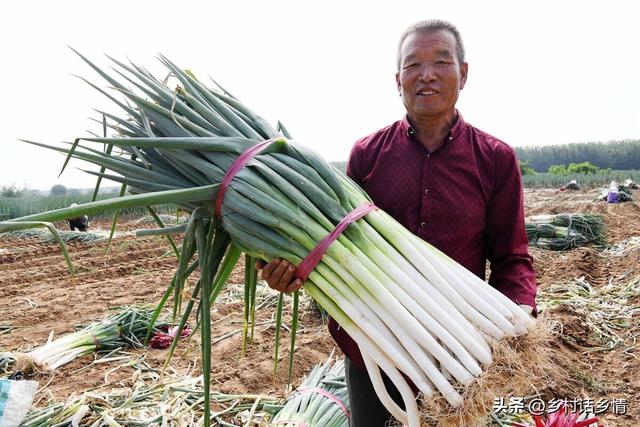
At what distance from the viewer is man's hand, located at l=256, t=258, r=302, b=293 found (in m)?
1.29

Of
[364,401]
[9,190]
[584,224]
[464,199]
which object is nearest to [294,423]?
[364,401]

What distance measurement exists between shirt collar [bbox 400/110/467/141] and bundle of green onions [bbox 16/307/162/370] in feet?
9.63

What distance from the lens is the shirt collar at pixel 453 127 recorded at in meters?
1.69

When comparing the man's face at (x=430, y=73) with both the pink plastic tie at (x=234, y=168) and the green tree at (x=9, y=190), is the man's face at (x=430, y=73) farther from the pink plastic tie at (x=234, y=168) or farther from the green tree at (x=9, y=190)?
the green tree at (x=9, y=190)

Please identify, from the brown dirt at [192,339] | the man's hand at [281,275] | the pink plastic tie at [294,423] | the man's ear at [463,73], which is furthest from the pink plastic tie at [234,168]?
the pink plastic tie at [294,423]

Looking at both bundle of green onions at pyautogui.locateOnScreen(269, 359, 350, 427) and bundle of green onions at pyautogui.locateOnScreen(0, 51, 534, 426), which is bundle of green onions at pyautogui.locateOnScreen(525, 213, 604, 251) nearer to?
bundle of green onions at pyautogui.locateOnScreen(269, 359, 350, 427)

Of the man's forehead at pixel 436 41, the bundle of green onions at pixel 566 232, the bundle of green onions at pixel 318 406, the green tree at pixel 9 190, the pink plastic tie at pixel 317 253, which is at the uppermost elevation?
the man's forehead at pixel 436 41

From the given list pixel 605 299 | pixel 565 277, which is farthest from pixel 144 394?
pixel 565 277

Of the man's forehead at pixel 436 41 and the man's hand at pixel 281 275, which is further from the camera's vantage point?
the man's forehead at pixel 436 41

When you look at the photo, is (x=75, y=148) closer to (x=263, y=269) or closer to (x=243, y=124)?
(x=243, y=124)

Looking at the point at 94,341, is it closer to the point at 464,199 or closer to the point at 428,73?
the point at 464,199

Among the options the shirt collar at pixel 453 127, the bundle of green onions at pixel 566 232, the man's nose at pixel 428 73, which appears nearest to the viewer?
the man's nose at pixel 428 73

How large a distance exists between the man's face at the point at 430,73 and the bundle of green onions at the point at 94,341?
3092 mm

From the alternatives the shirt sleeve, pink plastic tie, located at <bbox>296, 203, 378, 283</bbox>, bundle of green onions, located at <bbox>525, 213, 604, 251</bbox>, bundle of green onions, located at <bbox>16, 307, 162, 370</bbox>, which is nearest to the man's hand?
pink plastic tie, located at <bbox>296, 203, 378, 283</bbox>
